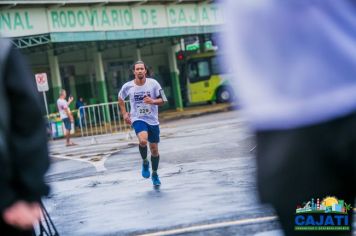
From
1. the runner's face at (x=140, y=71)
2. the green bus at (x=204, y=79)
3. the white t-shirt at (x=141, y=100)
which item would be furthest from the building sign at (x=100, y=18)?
Result: the runner's face at (x=140, y=71)

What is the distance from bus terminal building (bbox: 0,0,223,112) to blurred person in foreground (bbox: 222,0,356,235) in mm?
27418

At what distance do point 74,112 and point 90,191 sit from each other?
20.7 meters

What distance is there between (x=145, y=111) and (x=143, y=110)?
41 millimetres

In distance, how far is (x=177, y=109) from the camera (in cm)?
3903

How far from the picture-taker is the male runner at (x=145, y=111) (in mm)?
10180

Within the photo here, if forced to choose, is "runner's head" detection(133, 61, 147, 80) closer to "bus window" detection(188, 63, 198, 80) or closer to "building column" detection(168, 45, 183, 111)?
"building column" detection(168, 45, 183, 111)

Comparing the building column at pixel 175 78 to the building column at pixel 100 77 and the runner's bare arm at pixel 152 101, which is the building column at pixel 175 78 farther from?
the runner's bare arm at pixel 152 101

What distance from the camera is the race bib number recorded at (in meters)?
10.3

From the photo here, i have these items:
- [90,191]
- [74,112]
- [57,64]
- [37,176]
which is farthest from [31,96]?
[57,64]

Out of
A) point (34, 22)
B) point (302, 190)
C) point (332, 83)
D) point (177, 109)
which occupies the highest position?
point (34, 22)

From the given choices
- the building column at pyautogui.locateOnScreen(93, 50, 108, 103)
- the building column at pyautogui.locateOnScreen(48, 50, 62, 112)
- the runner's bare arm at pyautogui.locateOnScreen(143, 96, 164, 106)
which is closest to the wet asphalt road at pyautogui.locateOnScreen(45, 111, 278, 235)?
the runner's bare arm at pyautogui.locateOnScreen(143, 96, 164, 106)

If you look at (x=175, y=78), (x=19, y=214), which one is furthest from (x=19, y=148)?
(x=175, y=78)

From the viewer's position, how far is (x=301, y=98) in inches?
86.2

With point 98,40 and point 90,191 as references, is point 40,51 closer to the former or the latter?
point 98,40
